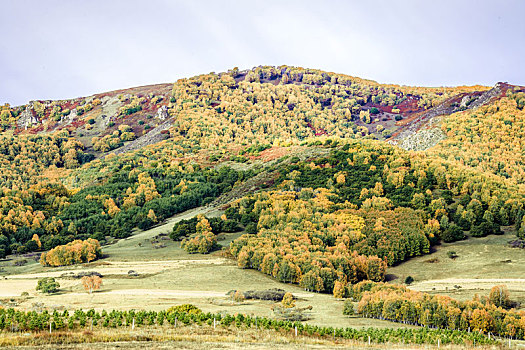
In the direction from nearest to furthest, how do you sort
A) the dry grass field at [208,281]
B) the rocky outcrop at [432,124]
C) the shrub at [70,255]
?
the dry grass field at [208,281] < the shrub at [70,255] < the rocky outcrop at [432,124]

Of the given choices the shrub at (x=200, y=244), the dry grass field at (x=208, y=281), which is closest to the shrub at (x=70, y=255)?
the dry grass field at (x=208, y=281)

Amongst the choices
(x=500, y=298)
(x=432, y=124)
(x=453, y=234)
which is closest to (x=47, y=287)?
(x=500, y=298)

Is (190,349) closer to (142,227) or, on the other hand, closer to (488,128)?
(142,227)

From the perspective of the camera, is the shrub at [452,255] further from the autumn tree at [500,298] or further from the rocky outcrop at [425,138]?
the rocky outcrop at [425,138]

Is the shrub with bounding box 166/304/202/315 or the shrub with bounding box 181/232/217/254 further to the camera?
the shrub with bounding box 181/232/217/254

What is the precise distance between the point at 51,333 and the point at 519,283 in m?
Result: 54.8

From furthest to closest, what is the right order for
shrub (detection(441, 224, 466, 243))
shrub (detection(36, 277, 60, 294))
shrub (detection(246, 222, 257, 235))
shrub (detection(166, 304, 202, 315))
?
shrub (detection(246, 222, 257, 235)) → shrub (detection(441, 224, 466, 243)) → shrub (detection(36, 277, 60, 294)) → shrub (detection(166, 304, 202, 315))

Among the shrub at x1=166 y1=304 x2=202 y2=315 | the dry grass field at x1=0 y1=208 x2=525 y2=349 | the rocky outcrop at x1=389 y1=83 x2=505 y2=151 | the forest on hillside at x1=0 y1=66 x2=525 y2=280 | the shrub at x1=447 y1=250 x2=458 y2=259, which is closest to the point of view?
the shrub at x1=166 y1=304 x2=202 y2=315

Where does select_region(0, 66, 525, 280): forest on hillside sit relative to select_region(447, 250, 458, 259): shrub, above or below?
above

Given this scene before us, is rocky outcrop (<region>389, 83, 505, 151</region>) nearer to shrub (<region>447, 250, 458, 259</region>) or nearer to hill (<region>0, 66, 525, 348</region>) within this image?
hill (<region>0, 66, 525, 348</region>)

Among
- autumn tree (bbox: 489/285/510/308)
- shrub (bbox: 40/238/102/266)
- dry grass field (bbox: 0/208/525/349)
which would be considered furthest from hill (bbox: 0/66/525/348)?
autumn tree (bbox: 489/285/510/308)

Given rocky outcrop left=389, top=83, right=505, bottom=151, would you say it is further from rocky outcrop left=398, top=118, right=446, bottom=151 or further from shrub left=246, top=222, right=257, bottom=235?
shrub left=246, top=222, right=257, bottom=235

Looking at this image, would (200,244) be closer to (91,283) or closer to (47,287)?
(91,283)

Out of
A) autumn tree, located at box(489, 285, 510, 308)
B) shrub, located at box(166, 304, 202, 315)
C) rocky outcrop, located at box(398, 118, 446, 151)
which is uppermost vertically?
rocky outcrop, located at box(398, 118, 446, 151)
